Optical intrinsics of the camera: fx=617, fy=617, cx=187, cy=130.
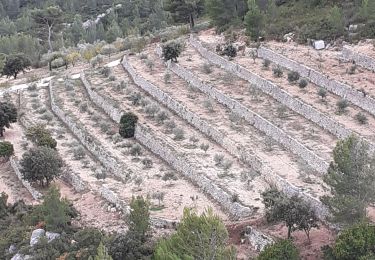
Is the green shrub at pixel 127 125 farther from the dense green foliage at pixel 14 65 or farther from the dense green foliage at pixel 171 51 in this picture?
the dense green foliage at pixel 14 65

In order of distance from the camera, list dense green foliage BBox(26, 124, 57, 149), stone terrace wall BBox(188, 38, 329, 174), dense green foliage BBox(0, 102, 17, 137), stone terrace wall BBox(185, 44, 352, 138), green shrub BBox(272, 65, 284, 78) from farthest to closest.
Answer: green shrub BBox(272, 65, 284, 78)
dense green foliage BBox(0, 102, 17, 137)
dense green foliage BBox(26, 124, 57, 149)
stone terrace wall BBox(185, 44, 352, 138)
stone terrace wall BBox(188, 38, 329, 174)

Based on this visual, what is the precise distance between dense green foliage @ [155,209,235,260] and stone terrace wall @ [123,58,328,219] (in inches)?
273

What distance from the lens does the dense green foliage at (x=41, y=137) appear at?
41.6 m

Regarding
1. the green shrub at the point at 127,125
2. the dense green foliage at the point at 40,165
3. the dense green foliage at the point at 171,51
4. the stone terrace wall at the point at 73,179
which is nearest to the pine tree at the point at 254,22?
the dense green foliage at the point at 171,51

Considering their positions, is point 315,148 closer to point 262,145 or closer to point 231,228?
point 262,145

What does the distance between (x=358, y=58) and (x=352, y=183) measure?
24.0 meters

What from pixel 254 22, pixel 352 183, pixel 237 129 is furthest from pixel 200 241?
pixel 254 22

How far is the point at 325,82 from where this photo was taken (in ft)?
146

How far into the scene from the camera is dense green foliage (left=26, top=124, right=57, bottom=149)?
41562 millimetres

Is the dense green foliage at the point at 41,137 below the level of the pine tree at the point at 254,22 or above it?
below

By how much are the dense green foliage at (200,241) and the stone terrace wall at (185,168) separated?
6.96 metres

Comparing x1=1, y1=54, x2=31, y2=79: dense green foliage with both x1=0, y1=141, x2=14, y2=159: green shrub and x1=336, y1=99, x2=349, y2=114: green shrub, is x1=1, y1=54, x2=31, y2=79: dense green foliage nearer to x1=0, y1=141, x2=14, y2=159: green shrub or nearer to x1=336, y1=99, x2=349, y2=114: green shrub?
x1=0, y1=141, x2=14, y2=159: green shrub

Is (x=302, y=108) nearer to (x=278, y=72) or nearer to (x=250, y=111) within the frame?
(x=250, y=111)

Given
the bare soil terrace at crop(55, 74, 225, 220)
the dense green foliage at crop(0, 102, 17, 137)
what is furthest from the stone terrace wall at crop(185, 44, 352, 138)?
the dense green foliage at crop(0, 102, 17, 137)
